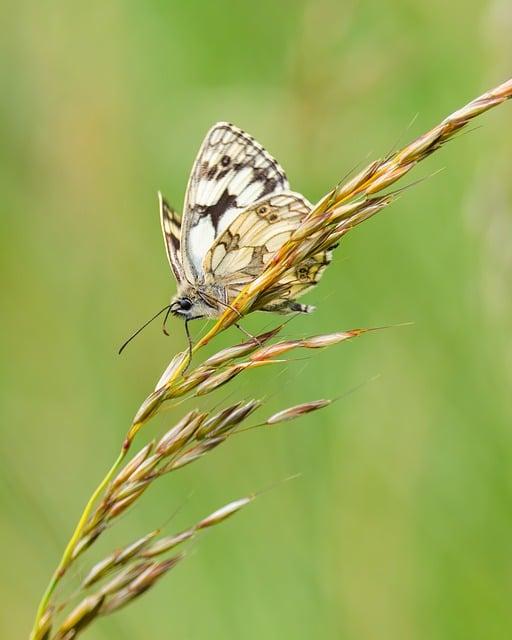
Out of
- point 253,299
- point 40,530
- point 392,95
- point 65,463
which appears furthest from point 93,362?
point 253,299

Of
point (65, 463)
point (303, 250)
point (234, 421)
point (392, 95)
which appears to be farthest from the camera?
point (392, 95)

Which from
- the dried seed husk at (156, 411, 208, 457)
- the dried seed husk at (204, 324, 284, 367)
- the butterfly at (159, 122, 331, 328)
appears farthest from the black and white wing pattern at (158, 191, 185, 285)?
the dried seed husk at (156, 411, 208, 457)

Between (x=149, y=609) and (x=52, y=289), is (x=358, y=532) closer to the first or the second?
(x=149, y=609)

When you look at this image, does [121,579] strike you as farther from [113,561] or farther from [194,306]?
[194,306]

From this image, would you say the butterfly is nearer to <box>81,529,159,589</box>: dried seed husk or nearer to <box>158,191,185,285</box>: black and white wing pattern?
<box>158,191,185,285</box>: black and white wing pattern

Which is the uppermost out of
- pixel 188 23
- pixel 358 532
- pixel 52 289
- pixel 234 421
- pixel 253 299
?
pixel 188 23

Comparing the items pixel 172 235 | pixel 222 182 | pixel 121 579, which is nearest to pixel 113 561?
pixel 121 579
